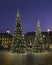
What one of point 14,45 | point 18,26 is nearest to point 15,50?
point 14,45

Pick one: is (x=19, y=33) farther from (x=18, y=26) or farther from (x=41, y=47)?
(x=41, y=47)

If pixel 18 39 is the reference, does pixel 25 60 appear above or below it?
below

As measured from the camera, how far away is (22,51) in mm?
63000

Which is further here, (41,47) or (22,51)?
(41,47)

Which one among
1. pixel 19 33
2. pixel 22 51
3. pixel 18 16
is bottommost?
pixel 22 51

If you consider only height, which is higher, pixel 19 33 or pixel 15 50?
pixel 19 33

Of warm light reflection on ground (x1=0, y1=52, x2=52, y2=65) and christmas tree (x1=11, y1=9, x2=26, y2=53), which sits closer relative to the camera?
warm light reflection on ground (x1=0, y1=52, x2=52, y2=65)

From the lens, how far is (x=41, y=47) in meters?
75.1

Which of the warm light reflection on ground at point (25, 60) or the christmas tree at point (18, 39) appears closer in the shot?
the warm light reflection on ground at point (25, 60)

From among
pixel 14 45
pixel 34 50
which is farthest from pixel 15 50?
pixel 34 50

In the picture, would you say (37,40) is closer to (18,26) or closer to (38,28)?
(38,28)

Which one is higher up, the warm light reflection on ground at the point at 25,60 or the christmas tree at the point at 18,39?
the christmas tree at the point at 18,39

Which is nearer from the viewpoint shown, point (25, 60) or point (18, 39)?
point (25, 60)

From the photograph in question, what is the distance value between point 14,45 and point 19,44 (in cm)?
119
